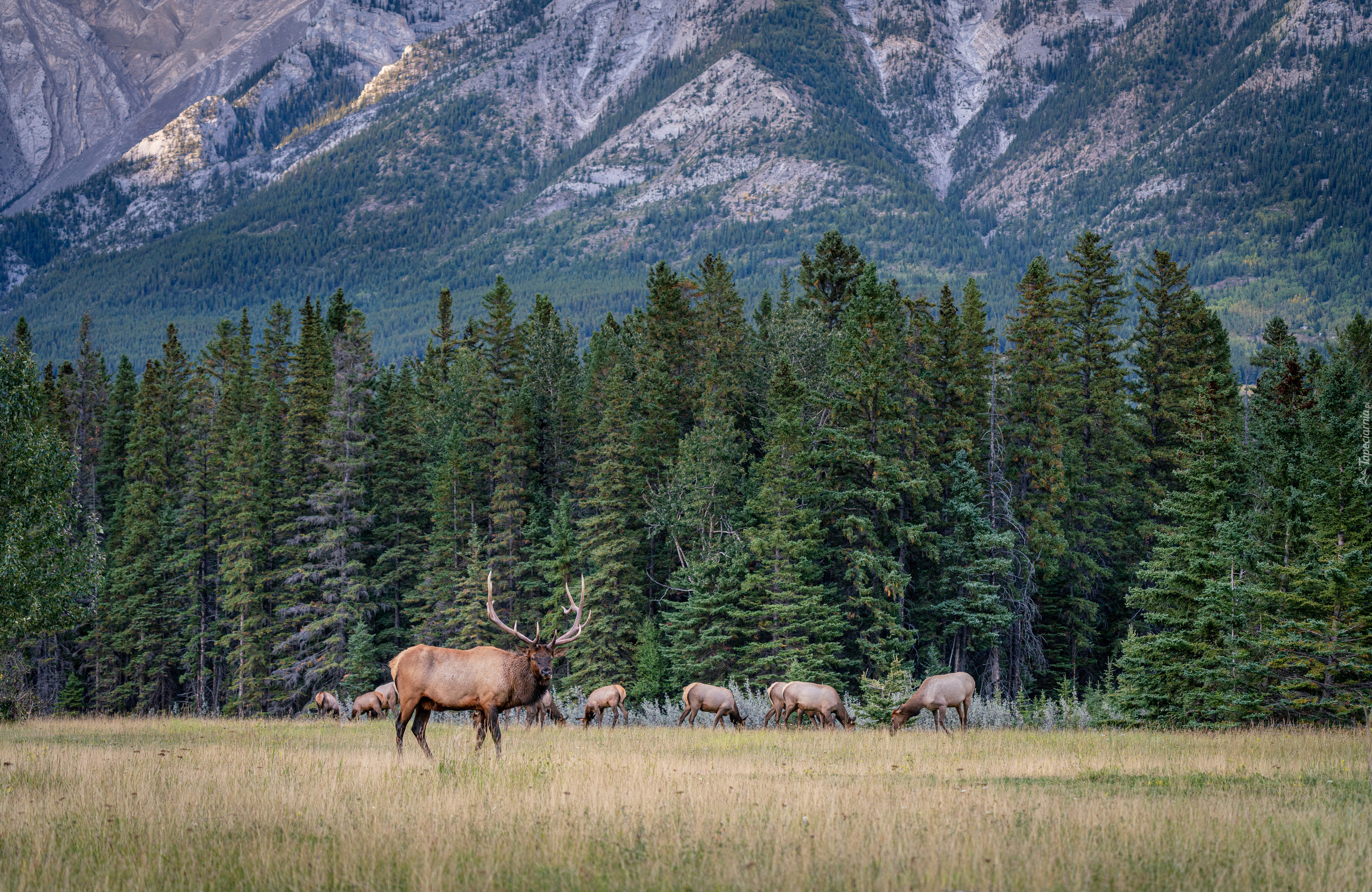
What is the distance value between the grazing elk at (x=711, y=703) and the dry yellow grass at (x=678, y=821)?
12.3 m

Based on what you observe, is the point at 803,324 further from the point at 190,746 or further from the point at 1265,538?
the point at 190,746

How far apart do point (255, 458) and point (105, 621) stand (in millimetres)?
15898

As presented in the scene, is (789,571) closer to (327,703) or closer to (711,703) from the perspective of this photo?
(711,703)

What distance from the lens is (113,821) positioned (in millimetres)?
9500

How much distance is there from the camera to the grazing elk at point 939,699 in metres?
24.2

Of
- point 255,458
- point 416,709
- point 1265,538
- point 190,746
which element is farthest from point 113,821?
point 255,458

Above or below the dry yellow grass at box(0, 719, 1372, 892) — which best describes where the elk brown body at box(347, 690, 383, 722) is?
below

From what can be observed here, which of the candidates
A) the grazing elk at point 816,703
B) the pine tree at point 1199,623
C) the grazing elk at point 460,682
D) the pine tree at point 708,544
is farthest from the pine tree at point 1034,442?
the grazing elk at point 460,682

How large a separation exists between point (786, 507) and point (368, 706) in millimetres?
16124

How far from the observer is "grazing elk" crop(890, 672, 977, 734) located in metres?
24.2

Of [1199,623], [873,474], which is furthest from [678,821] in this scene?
[873,474]

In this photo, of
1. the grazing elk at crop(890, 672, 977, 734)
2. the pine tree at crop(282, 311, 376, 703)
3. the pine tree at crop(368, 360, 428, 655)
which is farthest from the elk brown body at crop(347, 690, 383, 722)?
the grazing elk at crop(890, 672, 977, 734)

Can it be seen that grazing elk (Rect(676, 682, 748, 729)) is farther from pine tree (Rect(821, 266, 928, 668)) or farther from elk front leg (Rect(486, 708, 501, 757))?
elk front leg (Rect(486, 708, 501, 757))

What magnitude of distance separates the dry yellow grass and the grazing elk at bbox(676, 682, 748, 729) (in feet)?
40.2
